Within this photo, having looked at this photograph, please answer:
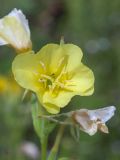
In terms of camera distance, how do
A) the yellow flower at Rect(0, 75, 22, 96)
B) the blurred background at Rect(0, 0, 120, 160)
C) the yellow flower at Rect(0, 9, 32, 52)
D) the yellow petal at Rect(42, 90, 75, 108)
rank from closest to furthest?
the yellow petal at Rect(42, 90, 75, 108), the yellow flower at Rect(0, 9, 32, 52), the blurred background at Rect(0, 0, 120, 160), the yellow flower at Rect(0, 75, 22, 96)

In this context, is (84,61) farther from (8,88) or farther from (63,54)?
(63,54)

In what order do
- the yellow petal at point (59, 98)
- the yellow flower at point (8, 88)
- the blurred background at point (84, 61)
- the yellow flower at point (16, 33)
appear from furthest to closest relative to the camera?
the yellow flower at point (8, 88), the blurred background at point (84, 61), the yellow flower at point (16, 33), the yellow petal at point (59, 98)

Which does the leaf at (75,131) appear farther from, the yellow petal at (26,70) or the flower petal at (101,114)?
the yellow petal at (26,70)

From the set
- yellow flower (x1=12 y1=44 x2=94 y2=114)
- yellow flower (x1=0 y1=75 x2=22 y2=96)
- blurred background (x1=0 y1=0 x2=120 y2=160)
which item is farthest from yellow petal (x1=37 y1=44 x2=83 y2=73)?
yellow flower (x1=0 y1=75 x2=22 y2=96)

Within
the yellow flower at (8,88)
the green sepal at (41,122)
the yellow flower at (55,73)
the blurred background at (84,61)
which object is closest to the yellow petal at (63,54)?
the yellow flower at (55,73)

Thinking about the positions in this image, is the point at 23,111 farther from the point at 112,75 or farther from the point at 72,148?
the point at 112,75

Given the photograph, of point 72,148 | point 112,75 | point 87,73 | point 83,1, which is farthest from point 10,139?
point 87,73

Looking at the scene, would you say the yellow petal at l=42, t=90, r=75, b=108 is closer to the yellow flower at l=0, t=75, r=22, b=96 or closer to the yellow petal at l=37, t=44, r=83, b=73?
the yellow petal at l=37, t=44, r=83, b=73
